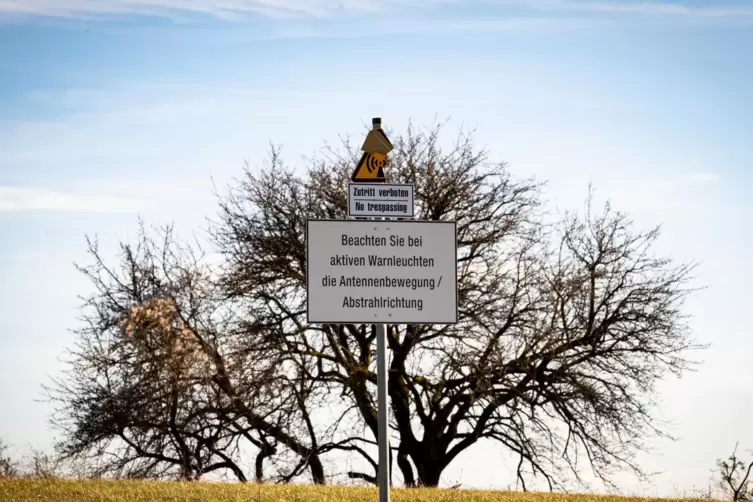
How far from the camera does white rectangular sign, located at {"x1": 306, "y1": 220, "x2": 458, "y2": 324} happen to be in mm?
8789

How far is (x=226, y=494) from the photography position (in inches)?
467

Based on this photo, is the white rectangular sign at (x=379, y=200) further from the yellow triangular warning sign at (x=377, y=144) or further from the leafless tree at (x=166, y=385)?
the leafless tree at (x=166, y=385)

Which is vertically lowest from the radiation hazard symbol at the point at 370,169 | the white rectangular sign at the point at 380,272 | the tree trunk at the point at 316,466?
the tree trunk at the point at 316,466

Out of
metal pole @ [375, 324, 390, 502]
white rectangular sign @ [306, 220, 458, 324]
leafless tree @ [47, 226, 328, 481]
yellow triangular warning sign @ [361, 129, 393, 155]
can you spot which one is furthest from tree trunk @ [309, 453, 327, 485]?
yellow triangular warning sign @ [361, 129, 393, 155]

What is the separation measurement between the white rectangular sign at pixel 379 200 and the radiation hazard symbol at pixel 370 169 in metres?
0.15

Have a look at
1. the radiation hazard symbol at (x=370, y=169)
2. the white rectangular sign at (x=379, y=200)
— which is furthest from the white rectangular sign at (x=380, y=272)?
the radiation hazard symbol at (x=370, y=169)

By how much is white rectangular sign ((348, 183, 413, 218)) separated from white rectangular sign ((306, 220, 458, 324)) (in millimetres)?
126

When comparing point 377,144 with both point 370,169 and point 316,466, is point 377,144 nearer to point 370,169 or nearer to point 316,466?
point 370,169

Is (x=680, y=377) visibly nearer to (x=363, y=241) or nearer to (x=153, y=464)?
(x=153, y=464)

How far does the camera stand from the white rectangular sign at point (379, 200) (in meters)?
8.95

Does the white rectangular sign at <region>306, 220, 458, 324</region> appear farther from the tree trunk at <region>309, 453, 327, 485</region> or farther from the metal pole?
the tree trunk at <region>309, 453, 327, 485</region>

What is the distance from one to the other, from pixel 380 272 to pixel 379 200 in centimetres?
69

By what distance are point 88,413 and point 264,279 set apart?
5.12 m

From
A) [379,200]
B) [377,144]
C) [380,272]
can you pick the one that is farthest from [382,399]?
[377,144]
